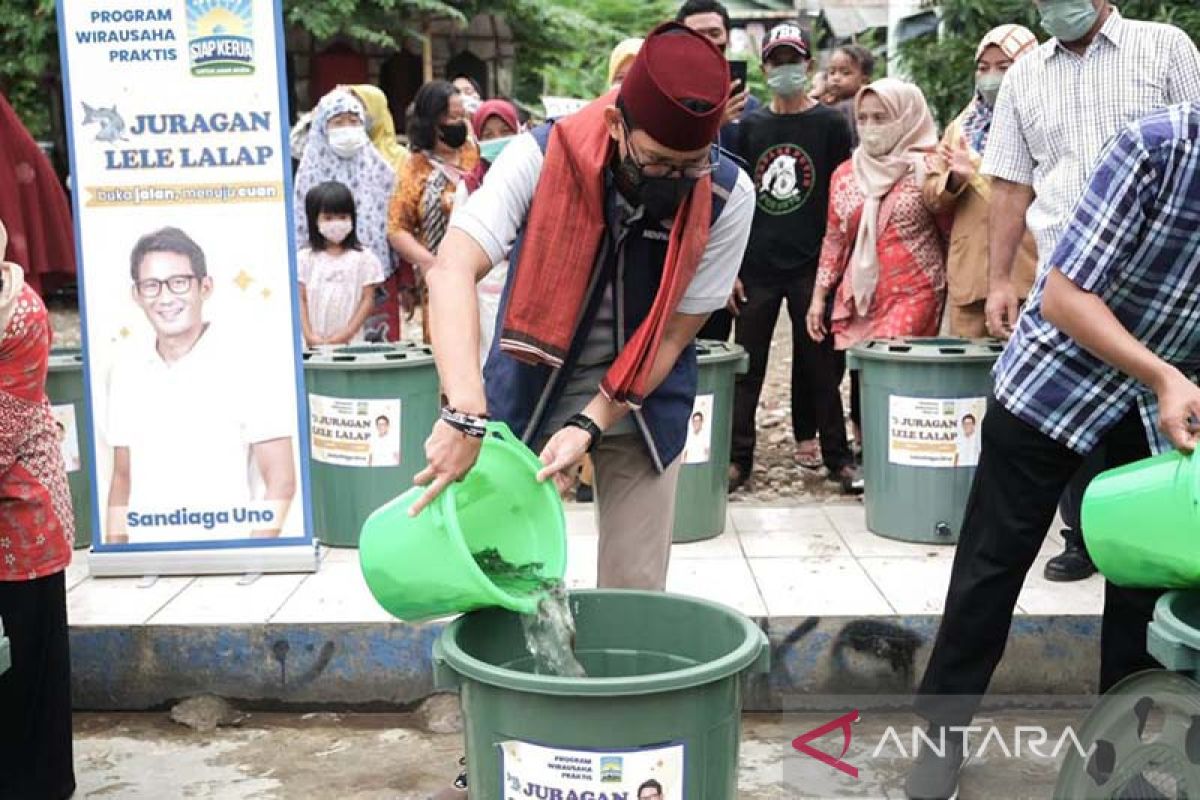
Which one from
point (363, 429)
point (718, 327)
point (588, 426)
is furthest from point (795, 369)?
point (588, 426)

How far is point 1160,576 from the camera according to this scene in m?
2.33

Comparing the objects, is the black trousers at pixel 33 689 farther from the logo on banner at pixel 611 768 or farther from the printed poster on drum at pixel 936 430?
the printed poster on drum at pixel 936 430

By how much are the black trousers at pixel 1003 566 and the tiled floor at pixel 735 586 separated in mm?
946

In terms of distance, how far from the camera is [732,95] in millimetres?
4988

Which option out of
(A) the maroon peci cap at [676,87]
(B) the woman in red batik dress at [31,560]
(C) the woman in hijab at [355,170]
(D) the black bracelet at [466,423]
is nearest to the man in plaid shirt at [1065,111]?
(A) the maroon peci cap at [676,87]

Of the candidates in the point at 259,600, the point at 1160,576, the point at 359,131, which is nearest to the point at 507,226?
the point at 1160,576

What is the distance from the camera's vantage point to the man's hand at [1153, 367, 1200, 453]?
2418 mm

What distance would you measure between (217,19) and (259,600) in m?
1.86

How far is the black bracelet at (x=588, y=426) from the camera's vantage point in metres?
2.72

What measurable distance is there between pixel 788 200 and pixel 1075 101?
1.72 metres

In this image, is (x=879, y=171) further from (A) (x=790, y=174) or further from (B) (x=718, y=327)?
(B) (x=718, y=327)

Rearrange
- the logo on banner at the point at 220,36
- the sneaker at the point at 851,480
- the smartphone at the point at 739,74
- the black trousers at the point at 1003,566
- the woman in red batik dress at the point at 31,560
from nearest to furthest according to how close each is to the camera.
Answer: the black trousers at the point at 1003,566
the woman in red batik dress at the point at 31,560
the logo on banner at the point at 220,36
the smartphone at the point at 739,74
the sneaker at the point at 851,480

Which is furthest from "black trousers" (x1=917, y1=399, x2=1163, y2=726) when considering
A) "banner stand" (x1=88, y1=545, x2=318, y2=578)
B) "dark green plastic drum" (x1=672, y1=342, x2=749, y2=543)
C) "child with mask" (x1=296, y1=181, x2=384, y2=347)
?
"child with mask" (x1=296, y1=181, x2=384, y2=347)

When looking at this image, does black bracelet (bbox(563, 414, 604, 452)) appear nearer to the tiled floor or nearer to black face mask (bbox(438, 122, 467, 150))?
the tiled floor
